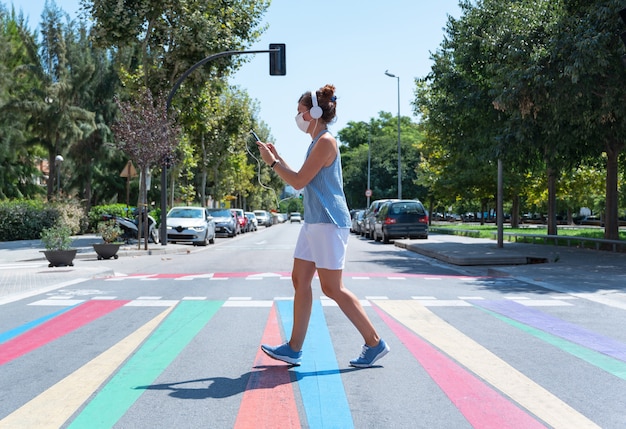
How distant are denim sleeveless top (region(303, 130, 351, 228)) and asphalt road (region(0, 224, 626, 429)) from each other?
114 cm

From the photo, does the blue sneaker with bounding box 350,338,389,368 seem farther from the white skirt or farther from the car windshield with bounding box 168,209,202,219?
the car windshield with bounding box 168,209,202,219

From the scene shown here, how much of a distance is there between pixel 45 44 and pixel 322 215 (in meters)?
40.1

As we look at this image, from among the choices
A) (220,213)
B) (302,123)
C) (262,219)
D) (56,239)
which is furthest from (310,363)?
(262,219)

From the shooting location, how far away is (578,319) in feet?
24.5

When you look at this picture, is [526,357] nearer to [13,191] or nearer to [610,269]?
[610,269]

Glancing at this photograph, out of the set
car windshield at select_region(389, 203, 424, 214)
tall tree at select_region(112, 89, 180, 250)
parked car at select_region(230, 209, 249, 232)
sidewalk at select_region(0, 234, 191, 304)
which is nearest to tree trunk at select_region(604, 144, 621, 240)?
car windshield at select_region(389, 203, 424, 214)

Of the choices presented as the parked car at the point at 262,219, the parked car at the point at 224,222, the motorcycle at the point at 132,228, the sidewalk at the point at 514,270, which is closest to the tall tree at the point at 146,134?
the motorcycle at the point at 132,228

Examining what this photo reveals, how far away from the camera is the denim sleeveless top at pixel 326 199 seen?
15.8 feet

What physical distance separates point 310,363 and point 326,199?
4.39 feet

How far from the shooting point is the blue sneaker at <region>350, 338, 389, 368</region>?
5008 millimetres

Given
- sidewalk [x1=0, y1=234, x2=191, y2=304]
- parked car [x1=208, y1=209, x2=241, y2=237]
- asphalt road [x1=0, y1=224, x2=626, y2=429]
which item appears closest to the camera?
asphalt road [x1=0, y1=224, x2=626, y2=429]

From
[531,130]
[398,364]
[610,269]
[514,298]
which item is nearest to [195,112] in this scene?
[531,130]

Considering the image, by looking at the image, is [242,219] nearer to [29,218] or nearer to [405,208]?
[29,218]

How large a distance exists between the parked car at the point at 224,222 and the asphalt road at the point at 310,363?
1065 inches
